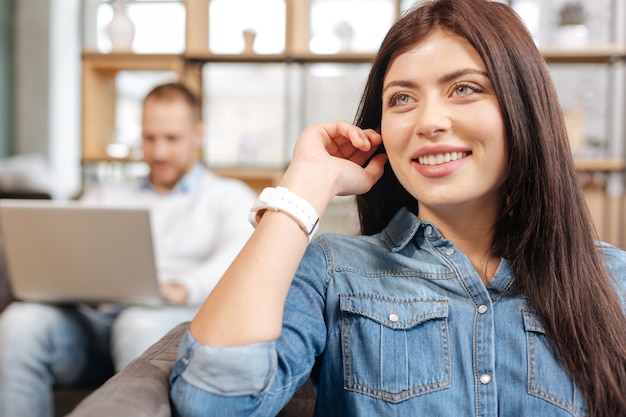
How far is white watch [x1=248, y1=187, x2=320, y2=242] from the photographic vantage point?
91 centimetres

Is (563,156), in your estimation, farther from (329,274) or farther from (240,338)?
(240,338)

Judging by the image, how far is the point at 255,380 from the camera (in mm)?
816

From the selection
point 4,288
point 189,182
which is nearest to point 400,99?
point 189,182

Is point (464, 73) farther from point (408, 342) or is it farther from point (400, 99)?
point (408, 342)

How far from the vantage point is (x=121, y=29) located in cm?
317

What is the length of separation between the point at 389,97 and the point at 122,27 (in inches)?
98.4

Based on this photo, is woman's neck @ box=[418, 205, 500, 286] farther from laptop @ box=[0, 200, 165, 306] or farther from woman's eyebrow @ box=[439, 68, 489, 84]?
laptop @ box=[0, 200, 165, 306]

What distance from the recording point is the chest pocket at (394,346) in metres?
0.94

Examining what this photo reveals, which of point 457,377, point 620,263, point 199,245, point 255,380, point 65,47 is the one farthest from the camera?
point 65,47

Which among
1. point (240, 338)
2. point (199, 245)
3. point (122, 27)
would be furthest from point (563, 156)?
point (122, 27)

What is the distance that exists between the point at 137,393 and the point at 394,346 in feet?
1.28

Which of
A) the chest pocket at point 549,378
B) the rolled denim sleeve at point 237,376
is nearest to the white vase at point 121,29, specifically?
the rolled denim sleeve at point 237,376

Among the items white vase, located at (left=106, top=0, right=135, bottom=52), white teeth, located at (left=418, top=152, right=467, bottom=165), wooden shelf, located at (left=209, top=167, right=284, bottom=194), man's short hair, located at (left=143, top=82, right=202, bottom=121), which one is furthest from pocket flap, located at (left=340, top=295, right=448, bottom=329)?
white vase, located at (left=106, top=0, right=135, bottom=52)

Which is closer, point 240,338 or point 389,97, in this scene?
point 240,338
